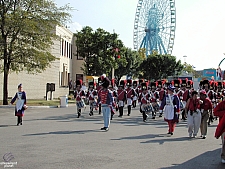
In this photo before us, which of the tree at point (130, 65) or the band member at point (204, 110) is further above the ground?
the tree at point (130, 65)

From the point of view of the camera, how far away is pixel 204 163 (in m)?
8.50

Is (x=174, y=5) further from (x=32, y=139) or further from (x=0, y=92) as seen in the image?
(x=32, y=139)

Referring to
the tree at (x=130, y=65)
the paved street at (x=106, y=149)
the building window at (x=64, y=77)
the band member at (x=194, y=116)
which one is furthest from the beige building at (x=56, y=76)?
the band member at (x=194, y=116)

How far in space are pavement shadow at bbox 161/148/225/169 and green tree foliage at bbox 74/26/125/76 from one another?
40242mm

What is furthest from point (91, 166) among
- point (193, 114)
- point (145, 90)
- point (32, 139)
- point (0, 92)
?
point (0, 92)

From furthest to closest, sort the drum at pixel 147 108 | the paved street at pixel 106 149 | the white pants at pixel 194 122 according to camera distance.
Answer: the drum at pixel 147 108
the white pants at pixel 194 122
the paved street at pixel 106 149

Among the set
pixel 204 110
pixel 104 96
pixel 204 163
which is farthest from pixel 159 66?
pixel 204 163

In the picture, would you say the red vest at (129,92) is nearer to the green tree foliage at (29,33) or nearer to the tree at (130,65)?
the green tree foliage at (29,33)

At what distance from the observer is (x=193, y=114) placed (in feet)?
42.2

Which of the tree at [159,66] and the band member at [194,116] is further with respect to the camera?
the tree at [159,66]

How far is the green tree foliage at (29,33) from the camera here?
83.7 ft

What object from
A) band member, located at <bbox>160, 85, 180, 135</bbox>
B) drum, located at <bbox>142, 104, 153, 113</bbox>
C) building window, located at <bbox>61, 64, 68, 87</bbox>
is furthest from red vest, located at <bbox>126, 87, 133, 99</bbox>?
building window, located at <bbox>61, 64, 68, 87</bbox>

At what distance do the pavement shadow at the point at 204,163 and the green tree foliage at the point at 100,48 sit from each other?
40242 mm

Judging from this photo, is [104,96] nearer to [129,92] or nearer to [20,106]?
[20,106]
